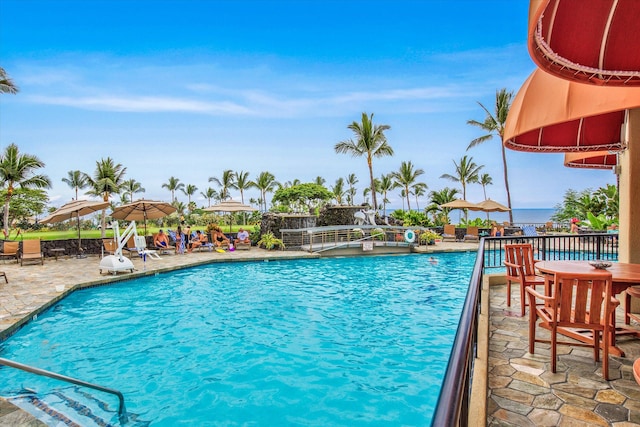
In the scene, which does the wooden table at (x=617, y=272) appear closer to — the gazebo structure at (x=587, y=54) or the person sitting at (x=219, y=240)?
the gazebo structure at (x=587, y=54)

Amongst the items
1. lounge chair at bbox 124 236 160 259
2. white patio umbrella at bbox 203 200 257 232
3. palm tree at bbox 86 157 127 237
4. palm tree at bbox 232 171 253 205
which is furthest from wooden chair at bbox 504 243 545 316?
palm tree at bbox 232 171 253 205

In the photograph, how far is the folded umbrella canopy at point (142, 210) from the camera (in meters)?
15.8

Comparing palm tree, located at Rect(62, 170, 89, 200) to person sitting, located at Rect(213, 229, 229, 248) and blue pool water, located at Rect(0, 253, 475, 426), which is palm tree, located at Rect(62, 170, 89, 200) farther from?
blue pool water, located at Rect(0, 253, 475, 426)

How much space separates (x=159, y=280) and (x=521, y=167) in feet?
152

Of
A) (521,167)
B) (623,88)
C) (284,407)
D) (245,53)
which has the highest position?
(245,53)

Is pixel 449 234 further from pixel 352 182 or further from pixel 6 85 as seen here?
pixel 352 182

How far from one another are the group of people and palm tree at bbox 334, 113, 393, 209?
601 inches

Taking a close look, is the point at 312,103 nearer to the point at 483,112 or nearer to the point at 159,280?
the point at 483,112

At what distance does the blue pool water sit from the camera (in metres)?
4.60

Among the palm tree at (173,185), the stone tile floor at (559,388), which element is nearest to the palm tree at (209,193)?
the palm tree at (173,185)

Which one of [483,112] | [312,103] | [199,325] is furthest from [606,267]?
[312,103]

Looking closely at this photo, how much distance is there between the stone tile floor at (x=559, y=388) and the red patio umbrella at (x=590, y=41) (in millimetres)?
2671

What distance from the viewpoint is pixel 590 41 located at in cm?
288

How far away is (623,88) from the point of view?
11.8ft
